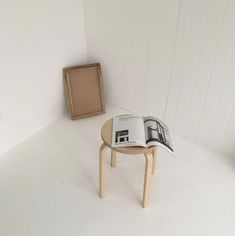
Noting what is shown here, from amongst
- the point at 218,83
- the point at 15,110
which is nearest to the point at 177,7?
the point at 218,83

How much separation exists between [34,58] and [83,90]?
21.1 inches

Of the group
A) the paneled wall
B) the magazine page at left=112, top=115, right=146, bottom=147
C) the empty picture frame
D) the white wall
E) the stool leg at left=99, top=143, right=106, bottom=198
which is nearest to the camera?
the magazine page at left=112, top=115, right=146, bottom=147

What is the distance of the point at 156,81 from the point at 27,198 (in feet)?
4.20

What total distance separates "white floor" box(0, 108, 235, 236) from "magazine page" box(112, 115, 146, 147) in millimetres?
455

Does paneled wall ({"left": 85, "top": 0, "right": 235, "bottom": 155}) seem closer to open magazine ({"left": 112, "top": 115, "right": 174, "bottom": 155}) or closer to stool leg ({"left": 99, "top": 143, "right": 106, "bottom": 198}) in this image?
open magazine ({"left": 112, "top": 115, "right": 174, "bottom": 155})

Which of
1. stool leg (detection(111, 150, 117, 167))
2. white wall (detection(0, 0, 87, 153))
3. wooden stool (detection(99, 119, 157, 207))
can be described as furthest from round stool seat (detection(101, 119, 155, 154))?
white wall (detection(0, 0, 87, 153))

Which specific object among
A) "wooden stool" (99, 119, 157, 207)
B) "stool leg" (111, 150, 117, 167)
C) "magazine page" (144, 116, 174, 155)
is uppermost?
"magazine page" (144, 116, 174, 155)

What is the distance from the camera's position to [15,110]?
6.16 ft

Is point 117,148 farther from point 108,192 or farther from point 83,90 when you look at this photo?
point 83,90

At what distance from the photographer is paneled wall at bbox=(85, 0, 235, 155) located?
1553 mm

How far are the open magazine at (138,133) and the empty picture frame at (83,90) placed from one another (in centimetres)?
83

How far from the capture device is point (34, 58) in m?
1.84

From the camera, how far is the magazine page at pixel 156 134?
4.36 feet

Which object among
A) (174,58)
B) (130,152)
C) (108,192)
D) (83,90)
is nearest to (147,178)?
(130,152)
